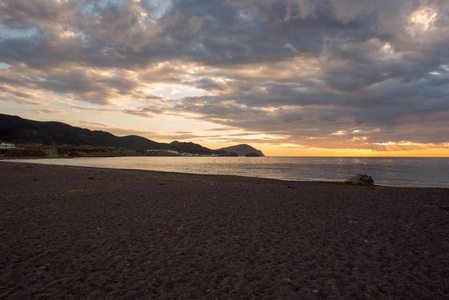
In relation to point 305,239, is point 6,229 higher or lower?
lower

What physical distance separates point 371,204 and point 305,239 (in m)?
9.71

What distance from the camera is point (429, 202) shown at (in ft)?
56.5

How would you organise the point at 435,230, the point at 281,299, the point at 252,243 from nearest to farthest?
the point at 281,299
the point at 252,243
the point at 435,230

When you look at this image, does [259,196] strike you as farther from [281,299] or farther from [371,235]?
[281,299]

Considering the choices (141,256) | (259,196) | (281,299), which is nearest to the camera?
(281,299)

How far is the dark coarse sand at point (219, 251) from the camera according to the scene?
5848 mm

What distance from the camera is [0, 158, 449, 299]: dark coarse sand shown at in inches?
230

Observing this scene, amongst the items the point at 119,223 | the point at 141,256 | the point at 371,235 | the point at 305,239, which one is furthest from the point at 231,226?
the point at 371,235

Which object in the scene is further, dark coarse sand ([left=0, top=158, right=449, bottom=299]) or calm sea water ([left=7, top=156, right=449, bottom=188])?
calm sea water ([left=7, top=156, right=449, bottom=188])

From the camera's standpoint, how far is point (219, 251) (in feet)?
26.6

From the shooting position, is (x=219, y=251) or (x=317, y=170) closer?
(x=219, y=251)

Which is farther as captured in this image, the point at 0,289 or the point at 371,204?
the point at 371,204

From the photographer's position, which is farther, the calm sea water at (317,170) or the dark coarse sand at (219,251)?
the calm sea water at (317,170)

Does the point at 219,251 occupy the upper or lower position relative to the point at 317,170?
lower
